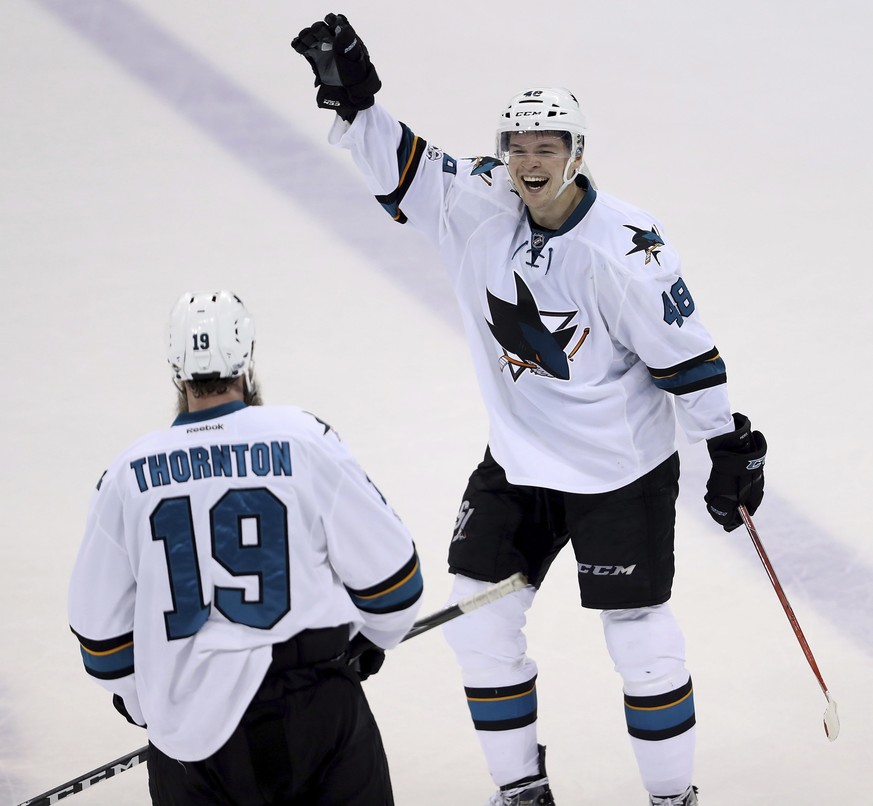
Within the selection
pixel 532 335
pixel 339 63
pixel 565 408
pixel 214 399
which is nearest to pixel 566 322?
pixel 532 335

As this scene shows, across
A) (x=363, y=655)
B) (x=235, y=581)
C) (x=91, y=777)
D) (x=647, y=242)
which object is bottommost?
(x=91, y=777)

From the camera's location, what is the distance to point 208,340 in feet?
6.02

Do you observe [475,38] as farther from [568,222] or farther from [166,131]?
[568,222]

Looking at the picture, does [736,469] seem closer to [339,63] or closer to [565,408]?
[565,408]

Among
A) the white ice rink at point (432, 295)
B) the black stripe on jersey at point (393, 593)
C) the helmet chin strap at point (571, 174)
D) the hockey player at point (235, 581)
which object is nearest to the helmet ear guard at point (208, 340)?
the hockey player at point (235, 581)

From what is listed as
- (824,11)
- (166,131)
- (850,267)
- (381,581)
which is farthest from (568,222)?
(824,11)

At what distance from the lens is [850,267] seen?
A: 4.83 meters

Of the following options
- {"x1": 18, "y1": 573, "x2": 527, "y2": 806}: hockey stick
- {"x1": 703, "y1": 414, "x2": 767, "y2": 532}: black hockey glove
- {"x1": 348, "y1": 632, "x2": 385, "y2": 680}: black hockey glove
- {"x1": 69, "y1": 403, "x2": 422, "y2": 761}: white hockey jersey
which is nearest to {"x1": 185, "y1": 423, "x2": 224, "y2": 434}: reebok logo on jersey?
{"x1": 69, "y1": 403, "x2": 422, "y2": 761}: white hockey jersey

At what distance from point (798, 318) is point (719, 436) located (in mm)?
2124

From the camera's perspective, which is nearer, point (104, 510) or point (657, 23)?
point (104, 510)

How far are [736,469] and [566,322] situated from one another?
1.44 ft

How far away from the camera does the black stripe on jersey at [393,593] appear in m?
1.93

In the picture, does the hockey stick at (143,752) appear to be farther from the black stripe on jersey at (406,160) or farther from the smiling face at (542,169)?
the black stripe on jersey at (406,160)

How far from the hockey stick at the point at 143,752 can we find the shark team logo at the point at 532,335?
0.46 meters
